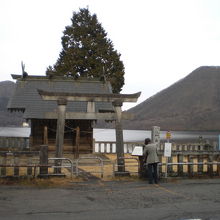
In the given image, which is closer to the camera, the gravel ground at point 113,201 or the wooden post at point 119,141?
the gravel ground at point 113,201

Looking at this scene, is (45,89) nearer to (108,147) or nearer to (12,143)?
(12,143)

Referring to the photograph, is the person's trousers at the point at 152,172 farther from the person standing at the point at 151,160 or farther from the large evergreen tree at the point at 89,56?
the large evergreen tree at the point at 89,56

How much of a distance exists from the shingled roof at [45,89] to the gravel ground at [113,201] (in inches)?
417

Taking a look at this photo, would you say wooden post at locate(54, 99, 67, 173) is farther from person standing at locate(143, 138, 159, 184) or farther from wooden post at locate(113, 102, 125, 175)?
person standing at locate(143, 138, 159, 184)

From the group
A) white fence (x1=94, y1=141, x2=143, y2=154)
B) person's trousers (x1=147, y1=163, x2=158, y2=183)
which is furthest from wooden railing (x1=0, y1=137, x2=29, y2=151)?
person's trousers (x1=147, y1=163, x2=158, y2=183)

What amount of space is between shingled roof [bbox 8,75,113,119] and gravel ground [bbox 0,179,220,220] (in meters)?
10.6

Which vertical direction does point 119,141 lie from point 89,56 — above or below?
below

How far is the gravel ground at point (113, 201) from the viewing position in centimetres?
773

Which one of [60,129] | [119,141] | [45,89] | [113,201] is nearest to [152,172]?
[119,141]

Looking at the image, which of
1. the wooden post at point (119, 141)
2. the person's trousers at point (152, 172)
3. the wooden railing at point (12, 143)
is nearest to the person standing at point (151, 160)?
the person's trousers at point (152, 172)

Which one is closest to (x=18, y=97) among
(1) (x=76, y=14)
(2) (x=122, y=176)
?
(2) (x=122, y=176)

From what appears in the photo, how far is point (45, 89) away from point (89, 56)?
11.5 metres

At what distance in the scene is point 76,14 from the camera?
38.1 metres

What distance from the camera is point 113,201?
30.5 ft
